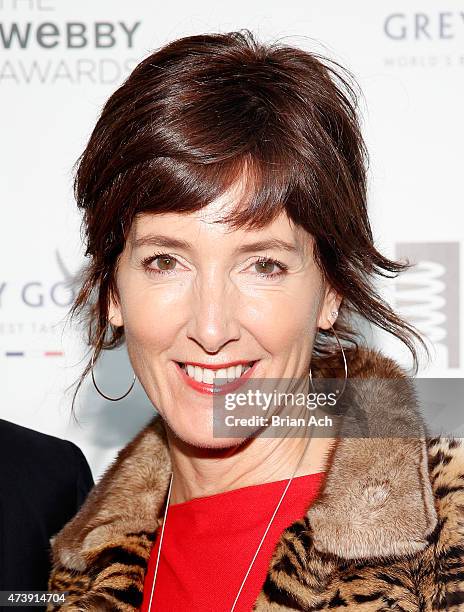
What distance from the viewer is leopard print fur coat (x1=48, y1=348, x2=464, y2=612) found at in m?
1.26

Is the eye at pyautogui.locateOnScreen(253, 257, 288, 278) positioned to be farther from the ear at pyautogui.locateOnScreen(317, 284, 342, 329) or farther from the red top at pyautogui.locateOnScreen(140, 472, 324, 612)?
the red top at pyautogui.locateOnScreen(140, 472, 324, 612)

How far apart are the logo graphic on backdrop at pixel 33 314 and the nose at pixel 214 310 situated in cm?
113

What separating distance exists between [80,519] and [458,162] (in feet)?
4.38

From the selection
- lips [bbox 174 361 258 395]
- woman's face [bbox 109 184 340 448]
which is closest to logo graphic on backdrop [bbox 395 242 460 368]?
woman's face [bbox 109 184 340 448]

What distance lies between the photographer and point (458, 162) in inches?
93.9

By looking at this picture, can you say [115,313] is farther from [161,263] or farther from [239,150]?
[239,150]

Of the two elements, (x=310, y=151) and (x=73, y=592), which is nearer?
(x=310, y=151)

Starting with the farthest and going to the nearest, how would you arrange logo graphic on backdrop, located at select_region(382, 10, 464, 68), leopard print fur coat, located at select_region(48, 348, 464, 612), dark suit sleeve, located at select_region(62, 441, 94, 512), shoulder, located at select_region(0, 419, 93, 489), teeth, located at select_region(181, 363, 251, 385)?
1. logo graphic on backdrop, located at select_region(382, 10, 464, 68)
2. dark suit sleeve, located at select_region(62, 441, 94, 512)
3. shoulder, located at select_region(0, 419, 93, 489)
4. teeth, located at select_region(181, 363, 251, 385)
5. leopard print fur coat, located at select_region(48, 348, 464, 612)

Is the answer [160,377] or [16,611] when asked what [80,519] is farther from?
[160,377]

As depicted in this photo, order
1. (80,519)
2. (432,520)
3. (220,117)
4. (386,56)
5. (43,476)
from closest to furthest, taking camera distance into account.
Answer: (432,520) → (220,117) → (80,519) → (43,476) → (386,56)

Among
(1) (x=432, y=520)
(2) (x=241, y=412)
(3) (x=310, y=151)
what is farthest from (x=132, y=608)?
(3) (x=310, y=151)

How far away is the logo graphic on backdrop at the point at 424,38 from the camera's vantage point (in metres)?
2.36

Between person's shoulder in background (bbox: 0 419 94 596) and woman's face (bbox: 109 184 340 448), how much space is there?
0.41 metres

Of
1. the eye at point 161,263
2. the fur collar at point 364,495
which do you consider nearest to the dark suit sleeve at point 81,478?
the fur collar at point 364,495
